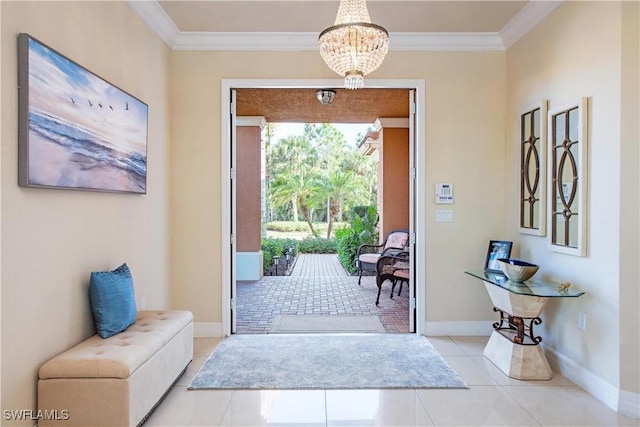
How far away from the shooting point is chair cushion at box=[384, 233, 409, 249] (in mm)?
6254

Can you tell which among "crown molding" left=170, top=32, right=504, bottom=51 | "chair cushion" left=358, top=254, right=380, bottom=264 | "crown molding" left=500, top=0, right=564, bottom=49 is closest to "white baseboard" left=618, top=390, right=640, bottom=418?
"crown molding" left=500, top=0, right=564, bottom=49

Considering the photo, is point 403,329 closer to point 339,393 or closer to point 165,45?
point 339,393

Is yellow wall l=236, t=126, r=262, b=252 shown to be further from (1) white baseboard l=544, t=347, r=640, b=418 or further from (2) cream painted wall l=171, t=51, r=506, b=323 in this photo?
(1) white baseboard l=544, t=347, r=640, b=418

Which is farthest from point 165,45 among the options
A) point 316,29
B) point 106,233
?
point 106,233

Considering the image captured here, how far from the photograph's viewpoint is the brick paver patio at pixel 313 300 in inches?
177

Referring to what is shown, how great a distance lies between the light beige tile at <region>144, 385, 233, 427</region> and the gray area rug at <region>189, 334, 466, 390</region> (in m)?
0.10

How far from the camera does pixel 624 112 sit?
2.48 meters

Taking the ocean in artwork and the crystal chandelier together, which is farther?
the crystal chandelier

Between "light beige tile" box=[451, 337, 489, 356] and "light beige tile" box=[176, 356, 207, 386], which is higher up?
"light beige tile" box=[451, 337, 489, 356]

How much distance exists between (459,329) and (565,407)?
1400 mm

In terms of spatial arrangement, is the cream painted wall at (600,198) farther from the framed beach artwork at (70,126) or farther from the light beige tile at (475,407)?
the framed beach artwork at (70,126)

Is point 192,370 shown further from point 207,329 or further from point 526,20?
point 526,20

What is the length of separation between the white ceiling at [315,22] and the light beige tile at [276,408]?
10.1ft

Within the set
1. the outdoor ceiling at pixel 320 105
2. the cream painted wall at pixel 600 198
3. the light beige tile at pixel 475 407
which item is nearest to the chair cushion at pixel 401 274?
the cream painted wall at pixel 600 198
